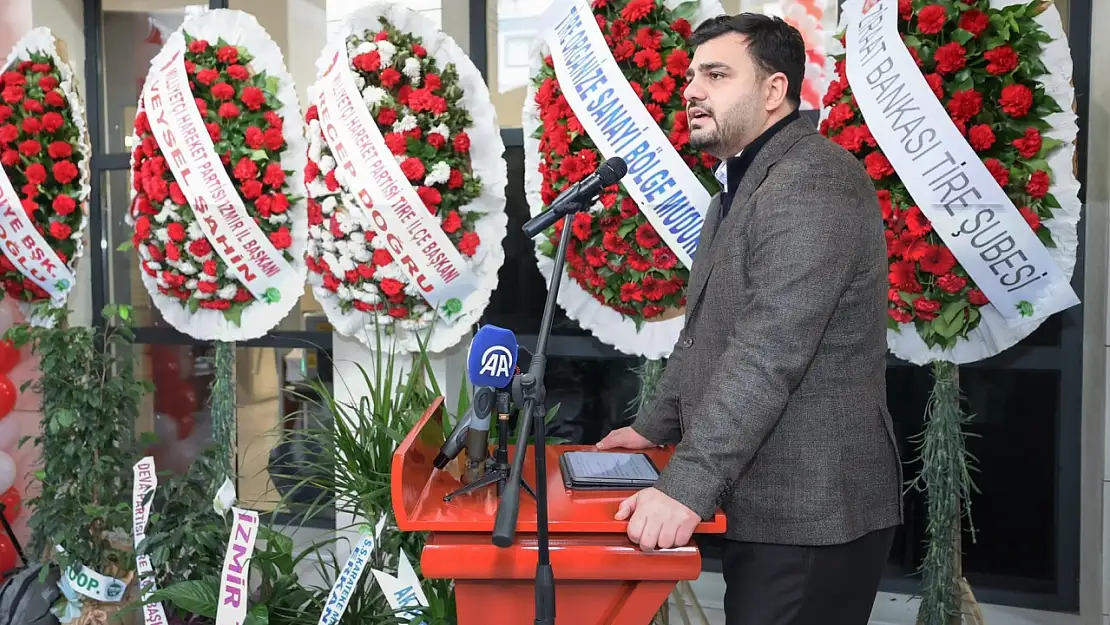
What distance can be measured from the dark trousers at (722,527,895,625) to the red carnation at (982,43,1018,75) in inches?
48.8

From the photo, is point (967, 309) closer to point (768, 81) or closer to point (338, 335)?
point (768, 81)

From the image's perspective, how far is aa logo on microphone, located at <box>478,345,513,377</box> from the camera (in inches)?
41.0

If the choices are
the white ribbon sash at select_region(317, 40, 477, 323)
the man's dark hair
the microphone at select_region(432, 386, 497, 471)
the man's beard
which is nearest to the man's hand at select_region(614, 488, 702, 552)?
the microphone at select_region(432, 386, 497, 471)

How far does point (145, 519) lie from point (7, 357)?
1370mm

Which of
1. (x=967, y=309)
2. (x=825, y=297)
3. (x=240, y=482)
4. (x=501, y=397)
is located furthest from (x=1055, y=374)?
(x=240, y=482)

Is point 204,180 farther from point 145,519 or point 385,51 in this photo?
point 145,519

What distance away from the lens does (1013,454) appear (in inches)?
104

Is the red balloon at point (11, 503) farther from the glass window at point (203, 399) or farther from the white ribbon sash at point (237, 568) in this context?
the white ribbon sash at point (237, 568)

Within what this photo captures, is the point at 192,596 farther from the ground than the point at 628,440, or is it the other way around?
the point at 628,440

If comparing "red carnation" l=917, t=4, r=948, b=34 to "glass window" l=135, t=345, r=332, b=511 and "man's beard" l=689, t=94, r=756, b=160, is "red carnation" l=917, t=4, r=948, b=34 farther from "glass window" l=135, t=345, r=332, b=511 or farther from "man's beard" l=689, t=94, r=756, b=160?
"glass window" l=135, t=345, r=332, b=511

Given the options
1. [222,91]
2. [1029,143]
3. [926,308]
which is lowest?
[926,308]

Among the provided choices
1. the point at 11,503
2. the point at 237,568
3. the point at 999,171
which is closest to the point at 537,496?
the point at 237,568

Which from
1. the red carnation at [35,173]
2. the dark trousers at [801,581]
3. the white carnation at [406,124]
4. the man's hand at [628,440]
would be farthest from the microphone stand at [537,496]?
the red carnation at [35,173]

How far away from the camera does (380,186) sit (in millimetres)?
2512
